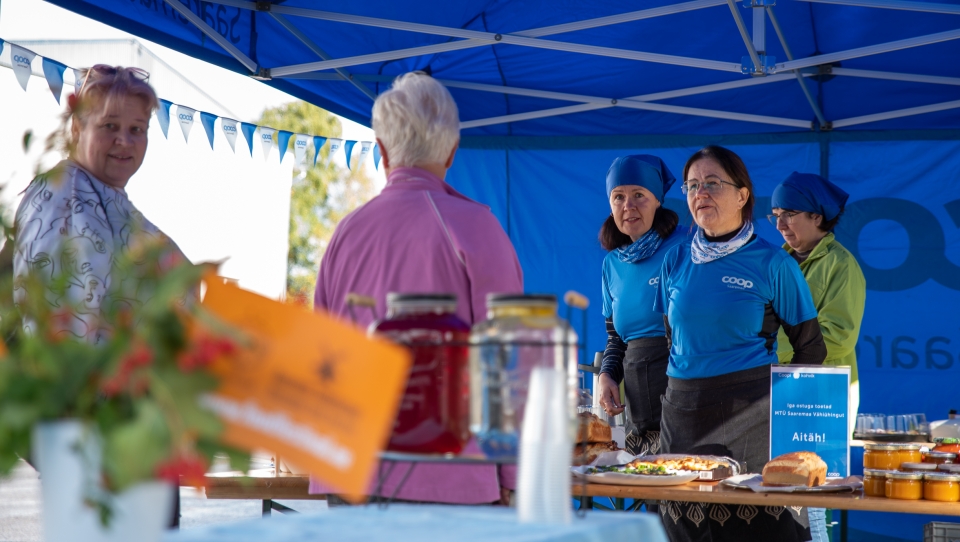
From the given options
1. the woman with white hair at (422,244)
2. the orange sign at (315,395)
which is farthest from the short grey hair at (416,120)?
the orange sign at (315,395)

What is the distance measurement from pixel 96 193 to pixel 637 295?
2188 mm

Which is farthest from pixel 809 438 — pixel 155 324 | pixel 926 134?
pixel 926 134

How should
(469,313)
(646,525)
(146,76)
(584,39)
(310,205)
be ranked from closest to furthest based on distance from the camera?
(646,525)
(469,313)
(146,76)
(584,39)
(310,205)

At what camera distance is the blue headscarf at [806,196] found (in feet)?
13.5

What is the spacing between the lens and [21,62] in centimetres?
344

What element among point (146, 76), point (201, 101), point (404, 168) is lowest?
point (404, 168)

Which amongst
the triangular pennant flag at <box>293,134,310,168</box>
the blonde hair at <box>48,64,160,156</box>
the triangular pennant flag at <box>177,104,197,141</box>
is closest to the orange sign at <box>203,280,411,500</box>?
the blonde hair at <box>48,64,160,156</box>

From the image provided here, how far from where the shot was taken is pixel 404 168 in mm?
1718

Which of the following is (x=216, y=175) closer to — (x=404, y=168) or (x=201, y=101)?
(x=201, y=101)

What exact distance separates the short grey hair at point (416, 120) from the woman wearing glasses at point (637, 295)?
1.96m

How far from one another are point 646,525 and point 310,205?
79.3 ft

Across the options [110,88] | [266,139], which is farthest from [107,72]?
[266,139]

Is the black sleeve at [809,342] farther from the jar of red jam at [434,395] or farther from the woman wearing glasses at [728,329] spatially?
the jar of red jam at [434,395]

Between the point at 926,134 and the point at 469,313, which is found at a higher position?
the point at 926,134
